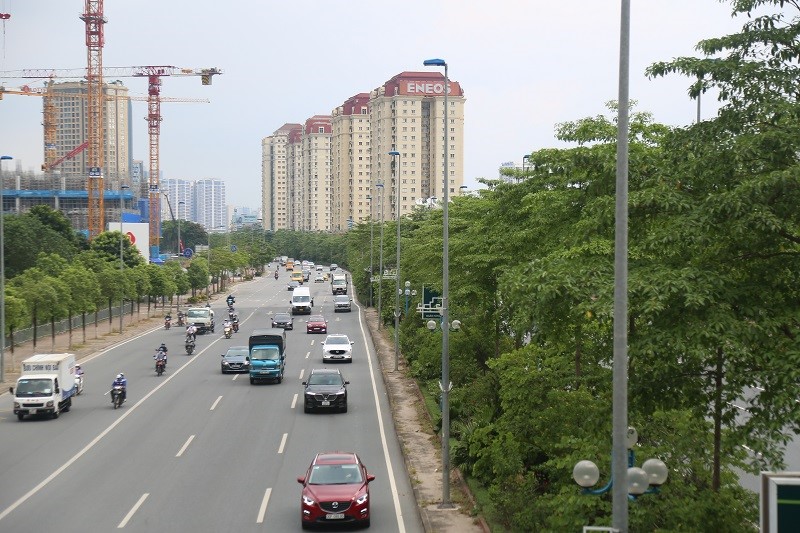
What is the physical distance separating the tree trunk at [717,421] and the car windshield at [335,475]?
824 cm

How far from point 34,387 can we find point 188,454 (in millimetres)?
9251

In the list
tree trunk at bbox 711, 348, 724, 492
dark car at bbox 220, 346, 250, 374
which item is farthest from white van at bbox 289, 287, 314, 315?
tree trunk at bbox 711, 348, 724, 492

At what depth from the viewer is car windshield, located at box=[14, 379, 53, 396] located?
32.3 metres

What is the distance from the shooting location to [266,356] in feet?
136

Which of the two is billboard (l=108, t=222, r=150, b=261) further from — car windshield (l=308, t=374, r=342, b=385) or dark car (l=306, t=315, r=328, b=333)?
car windshield (l=308, t=374, r=342, b=385)

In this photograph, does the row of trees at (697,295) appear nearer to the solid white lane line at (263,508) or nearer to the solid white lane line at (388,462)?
the solid white lane line at (388,462)

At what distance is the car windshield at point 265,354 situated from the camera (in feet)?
135

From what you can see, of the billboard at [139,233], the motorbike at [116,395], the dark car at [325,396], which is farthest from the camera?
the billboard at [139,233]

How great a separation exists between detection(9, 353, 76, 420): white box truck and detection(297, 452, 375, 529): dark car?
15.7 m

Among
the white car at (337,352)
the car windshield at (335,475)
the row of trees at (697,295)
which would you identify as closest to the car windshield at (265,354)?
the white car at (337,352)

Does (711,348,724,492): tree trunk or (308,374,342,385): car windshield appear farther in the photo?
(308,374,342,385): car windshield

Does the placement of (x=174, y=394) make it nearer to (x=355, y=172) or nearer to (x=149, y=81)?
(x=149, y=81)

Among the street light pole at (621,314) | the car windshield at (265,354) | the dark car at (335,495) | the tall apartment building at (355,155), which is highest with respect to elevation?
the tall apartment building at (355,155)

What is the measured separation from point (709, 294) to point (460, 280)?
17.4m
